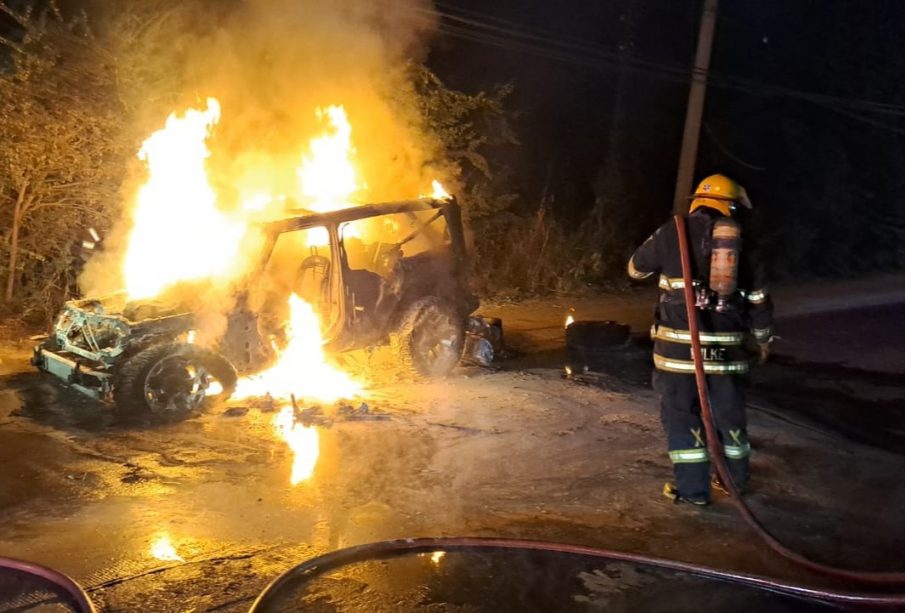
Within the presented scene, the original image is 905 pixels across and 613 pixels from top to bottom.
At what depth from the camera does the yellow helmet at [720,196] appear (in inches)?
207

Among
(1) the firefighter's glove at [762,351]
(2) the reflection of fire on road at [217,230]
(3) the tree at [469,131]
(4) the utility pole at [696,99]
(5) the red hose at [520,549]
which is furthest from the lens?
(4) the utility pole at [696,99]

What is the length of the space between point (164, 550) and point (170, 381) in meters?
2.32

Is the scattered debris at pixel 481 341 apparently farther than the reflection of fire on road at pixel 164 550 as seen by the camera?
Yes

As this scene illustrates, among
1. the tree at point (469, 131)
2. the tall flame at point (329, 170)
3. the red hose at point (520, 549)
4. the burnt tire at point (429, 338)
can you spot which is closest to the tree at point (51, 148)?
the tall flame at point (329, 170)

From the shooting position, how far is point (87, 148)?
10516 mm

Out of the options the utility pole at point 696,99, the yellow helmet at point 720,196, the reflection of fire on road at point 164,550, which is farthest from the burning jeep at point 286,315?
the utility pole at point 696,99

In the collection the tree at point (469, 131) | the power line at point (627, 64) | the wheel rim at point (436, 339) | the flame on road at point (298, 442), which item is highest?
the power line at point (627, 64)

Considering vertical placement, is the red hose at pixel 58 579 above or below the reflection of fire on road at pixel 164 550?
above

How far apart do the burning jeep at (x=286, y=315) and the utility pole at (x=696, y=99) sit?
7.51 metres

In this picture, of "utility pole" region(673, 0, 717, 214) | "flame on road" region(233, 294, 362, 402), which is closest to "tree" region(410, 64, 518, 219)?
"utility pole" region(673, 0, 717, 214)

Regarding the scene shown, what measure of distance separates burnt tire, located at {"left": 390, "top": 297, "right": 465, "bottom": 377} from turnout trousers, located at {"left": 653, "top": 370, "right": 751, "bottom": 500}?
10.8 feet

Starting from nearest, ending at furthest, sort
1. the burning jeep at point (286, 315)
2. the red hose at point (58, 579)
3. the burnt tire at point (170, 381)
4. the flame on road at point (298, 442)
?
the red hose at point (58, 579) → the flame on road at point (298, 442) → the burnt tire at point (170, 381) → the burning jeep at point (286, 315)

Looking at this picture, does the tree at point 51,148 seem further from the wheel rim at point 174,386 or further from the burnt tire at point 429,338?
the burnt tire at point 429,338

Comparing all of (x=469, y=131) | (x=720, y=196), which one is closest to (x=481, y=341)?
(x=720, y=196)
